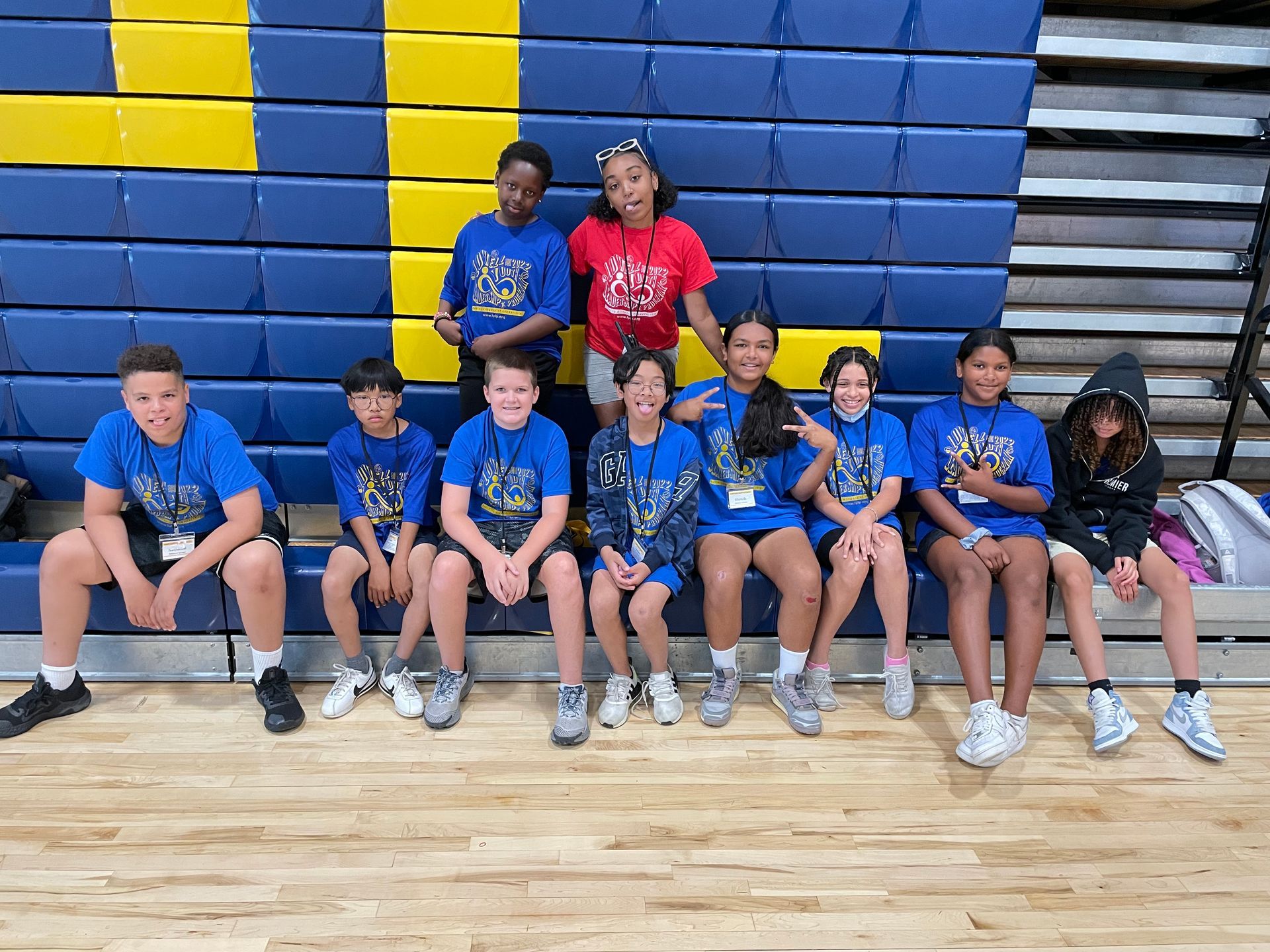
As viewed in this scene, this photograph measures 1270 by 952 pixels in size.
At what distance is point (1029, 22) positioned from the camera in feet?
9.85

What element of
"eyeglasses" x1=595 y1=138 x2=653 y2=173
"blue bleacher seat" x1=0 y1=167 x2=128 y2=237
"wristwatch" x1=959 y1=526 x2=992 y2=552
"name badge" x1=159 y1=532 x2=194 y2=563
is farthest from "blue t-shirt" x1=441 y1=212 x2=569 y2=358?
"wristwatch" x1=959 y1=526 x2=992 y2=552

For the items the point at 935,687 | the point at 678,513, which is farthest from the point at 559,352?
the point at 935,687

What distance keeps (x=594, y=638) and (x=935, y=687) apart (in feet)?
3.63

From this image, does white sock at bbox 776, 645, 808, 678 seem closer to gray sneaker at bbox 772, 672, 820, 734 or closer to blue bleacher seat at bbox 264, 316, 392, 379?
gray sneaker at bbox 772, 672, 820, 734

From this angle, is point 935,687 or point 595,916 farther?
point 935,687

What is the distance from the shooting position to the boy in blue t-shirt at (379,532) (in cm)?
251

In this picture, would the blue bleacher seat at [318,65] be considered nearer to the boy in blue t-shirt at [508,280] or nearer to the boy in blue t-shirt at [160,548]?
the boy in blue t-shirt at [508,280]

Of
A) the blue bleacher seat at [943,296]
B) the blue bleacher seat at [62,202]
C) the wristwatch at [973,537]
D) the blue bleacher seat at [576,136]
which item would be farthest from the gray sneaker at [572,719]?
the blue bleacher seat at [62,202]

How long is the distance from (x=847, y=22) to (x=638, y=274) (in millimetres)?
1178

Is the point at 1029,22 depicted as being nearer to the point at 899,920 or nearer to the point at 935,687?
the point at 935,687

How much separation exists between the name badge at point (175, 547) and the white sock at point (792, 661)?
5.74 ft

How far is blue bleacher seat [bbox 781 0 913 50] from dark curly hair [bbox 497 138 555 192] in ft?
3.25

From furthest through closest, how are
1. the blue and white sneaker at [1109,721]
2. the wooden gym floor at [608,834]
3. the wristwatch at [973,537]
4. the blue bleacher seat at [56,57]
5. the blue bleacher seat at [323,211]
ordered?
the blue bleacher seat at [323,211] → the blue bleacher seat at [56,57] → the wristwatch at [973,537] → the blue and white sneaker at [1109,721] → the wooden gym floor at [608,834]

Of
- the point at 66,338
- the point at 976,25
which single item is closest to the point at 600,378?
the point at 976,25
